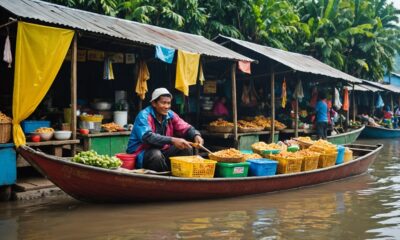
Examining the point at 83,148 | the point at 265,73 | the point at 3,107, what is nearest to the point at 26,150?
the point at 83,148

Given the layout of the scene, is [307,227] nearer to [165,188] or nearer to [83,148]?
[165,188]

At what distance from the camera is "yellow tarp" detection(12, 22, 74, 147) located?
19.4 ft

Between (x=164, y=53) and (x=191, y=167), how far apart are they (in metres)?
3.08

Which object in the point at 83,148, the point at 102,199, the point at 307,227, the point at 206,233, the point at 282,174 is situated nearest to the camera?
the point at 206,233

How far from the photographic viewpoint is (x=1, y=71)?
8.33 m

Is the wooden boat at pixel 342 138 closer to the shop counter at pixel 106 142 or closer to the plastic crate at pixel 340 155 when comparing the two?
the plastic crate at pixel 340 155

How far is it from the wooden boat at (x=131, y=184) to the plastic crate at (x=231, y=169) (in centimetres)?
16

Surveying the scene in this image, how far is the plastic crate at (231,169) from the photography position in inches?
248

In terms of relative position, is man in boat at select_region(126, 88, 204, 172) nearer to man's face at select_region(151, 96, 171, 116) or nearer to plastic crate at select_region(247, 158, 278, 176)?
man's face at select_region(151, 96, 171, 116)

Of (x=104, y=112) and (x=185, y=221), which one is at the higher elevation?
(x=104, y=112)

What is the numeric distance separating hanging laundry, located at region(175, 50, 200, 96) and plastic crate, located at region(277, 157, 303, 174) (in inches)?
105

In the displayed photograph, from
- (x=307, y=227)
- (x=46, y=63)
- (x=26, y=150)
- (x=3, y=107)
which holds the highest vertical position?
(x=46, y=63)

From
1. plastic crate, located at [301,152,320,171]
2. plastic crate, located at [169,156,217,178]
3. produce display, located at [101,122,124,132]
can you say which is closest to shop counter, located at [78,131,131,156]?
produce display, located at [101,122,124,132]

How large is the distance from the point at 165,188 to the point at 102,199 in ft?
3.00
